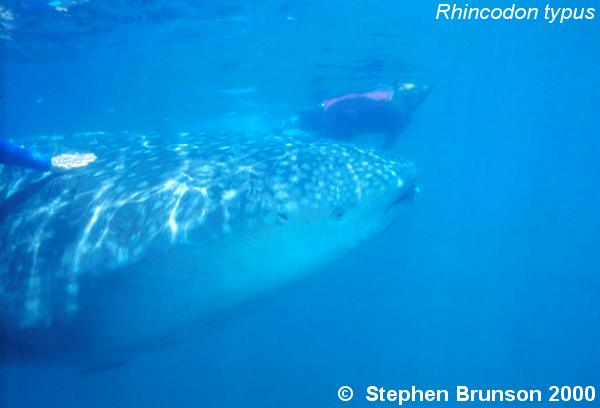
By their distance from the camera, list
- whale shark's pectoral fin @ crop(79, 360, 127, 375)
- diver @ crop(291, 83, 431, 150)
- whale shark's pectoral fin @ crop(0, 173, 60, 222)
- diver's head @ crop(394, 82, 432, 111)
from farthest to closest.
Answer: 1. diver's head @ crop(394, 82, 432, 111)
2. diver @ crop(291, 83, 431, 150)
3. whale shark's pectoral fin @ crop(79, 360, 127, 375)
4. whale shark's pectoral fin @ crop(0, 173, 60, 222)

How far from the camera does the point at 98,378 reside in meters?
19.3

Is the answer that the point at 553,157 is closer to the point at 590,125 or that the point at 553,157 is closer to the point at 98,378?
the point at 590,125

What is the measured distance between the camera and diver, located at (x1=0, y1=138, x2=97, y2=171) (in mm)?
4738

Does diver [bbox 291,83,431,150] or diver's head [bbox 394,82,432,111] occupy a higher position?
diver's head [bbox 394,82,432,111]

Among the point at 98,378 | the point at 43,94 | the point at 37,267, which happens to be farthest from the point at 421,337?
the point at 43,94

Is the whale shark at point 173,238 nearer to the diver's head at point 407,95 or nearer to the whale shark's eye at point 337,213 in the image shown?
the whale shark's eye at point 337,213

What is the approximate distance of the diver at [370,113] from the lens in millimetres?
13984

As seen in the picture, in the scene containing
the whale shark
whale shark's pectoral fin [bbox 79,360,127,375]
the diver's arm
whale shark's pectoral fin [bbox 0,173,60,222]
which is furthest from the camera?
whale shark's pectoral fin [bbox 79,360,127,375]

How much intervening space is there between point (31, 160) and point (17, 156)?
135 mm

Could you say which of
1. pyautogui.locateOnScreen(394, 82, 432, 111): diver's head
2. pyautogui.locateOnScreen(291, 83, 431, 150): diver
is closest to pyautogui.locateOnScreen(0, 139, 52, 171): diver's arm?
pyautogui.locateOnScreen(291, 83, 431, 150): diver

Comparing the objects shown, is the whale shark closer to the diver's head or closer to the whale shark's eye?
the whale shark's eye

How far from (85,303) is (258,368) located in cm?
1704

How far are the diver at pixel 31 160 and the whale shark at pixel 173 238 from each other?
10.6 inches

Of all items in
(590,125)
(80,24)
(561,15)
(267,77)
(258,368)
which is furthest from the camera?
(590,125)
